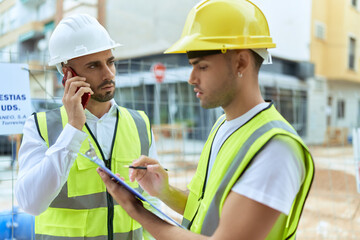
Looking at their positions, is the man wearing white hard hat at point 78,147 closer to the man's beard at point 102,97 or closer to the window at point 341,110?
the man's beard at point 102,97

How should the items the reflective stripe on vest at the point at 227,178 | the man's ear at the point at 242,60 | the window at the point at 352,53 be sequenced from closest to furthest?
the reflective stripe on vest at the point at 227,178, the man's ear at the point at 242,60, the window at the point at 352,53

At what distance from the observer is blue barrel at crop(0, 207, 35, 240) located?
257 centimetres

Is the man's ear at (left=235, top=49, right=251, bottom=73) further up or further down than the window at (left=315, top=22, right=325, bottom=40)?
further down

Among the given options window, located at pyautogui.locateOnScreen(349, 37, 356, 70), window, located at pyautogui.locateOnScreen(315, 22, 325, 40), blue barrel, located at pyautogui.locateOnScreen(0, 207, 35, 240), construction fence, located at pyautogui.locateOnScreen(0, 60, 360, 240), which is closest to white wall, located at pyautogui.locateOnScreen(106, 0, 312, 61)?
window, located at pyautogui.locateOnScreen(315, 22, 325, 40)

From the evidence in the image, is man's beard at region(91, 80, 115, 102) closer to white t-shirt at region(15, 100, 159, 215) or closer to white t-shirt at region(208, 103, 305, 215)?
white t-shirt at region(15, 100, 159, 215)

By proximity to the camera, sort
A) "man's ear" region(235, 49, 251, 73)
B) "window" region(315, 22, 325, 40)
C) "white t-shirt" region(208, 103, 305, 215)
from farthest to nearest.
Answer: "window" region(315, 22, 325, 40) < "man's ear" region(235, 49, 251, 73) < "white t-shirt" region(208, 103, 305, 215)

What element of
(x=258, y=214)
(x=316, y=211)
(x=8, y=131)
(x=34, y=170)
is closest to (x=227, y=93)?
(x=258, y=214)

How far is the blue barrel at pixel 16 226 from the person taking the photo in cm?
257

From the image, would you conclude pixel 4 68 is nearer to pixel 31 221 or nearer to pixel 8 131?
pixel 8 131

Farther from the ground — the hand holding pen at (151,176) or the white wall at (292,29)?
the white wall at (292,29)

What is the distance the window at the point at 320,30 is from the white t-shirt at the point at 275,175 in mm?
19233

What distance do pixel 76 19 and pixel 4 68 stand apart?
29.4 inches

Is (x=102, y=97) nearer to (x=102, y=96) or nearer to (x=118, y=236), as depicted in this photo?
(x=102, y=96)

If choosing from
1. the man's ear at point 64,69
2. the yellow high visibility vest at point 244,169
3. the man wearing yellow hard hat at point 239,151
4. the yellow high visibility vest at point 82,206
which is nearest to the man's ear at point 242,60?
the man wearing yellow hard hat at point 239,151
